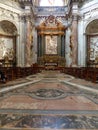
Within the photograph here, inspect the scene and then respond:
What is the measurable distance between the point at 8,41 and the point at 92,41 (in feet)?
24.9

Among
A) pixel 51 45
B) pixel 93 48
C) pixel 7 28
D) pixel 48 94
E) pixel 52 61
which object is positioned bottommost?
pixel 48 94

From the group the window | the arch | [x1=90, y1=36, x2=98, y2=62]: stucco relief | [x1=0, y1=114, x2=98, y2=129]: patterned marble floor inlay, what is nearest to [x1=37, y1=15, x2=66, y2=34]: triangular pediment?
the window

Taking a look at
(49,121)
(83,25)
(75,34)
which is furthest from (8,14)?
(49,121)

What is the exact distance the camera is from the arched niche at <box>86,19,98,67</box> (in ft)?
55.3

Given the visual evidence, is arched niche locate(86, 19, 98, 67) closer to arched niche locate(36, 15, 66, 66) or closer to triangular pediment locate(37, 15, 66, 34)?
arched niche locate(36, 15, 66, 66)

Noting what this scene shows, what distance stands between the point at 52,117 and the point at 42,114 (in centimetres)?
22

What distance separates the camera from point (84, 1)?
17.2 meters

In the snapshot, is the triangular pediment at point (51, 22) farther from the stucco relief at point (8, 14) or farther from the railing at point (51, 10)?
the stucco relief at point (8, 14)

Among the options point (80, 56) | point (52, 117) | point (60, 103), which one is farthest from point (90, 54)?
point (52, 117)

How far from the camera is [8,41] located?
57.2 feet

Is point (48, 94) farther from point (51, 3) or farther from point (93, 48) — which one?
point (51, 3)

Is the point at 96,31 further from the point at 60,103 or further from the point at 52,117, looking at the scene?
the point at 52,117

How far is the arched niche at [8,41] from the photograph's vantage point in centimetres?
1673

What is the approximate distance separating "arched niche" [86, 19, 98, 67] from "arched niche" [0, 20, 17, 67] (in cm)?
667
